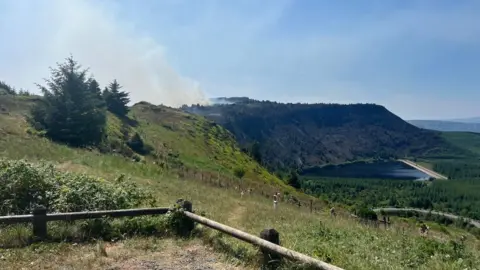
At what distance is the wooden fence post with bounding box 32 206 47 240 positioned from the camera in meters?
8.66

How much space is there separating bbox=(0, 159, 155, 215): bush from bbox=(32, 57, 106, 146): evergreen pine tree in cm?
1977

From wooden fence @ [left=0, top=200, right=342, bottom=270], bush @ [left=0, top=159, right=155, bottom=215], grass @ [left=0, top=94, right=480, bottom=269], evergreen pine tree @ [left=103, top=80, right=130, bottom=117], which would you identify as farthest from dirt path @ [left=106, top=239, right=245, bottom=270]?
evergreen pine tree @ [left=103, top=80, right=130, bottom=117]

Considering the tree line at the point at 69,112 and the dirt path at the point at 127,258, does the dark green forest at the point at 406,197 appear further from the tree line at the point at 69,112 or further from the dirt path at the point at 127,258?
the dirt path at the point at 127,258

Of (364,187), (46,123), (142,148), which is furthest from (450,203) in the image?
(46,123)

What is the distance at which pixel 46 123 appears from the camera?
3142 centimetres

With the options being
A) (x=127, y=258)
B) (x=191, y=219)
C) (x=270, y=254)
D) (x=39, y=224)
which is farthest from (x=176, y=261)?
(x=39, y=224)

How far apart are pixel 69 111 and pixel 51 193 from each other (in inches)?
873

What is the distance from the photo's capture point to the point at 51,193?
429 inches

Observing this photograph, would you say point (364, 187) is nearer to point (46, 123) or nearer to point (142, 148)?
point (142, 148)

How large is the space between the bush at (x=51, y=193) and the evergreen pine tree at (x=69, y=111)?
19771mm

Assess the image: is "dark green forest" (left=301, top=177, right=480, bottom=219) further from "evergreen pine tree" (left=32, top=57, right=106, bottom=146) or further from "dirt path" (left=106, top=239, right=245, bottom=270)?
"dirt path" (left=106, top=239, right=245, bottom=270)

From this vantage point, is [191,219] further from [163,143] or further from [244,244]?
[163,143]

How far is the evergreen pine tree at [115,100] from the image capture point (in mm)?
66125

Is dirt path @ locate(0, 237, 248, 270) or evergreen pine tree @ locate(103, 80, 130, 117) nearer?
dirt path @ locate(0, 237, 248, 270)
